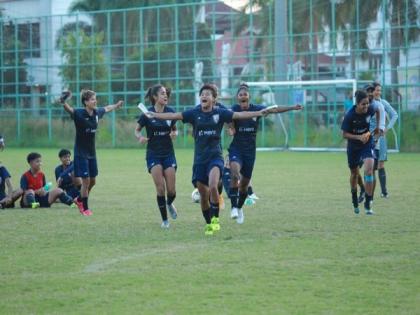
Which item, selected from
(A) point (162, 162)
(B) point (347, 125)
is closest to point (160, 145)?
(A) point (162, 162)

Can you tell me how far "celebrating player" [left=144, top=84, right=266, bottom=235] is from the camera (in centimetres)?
1305

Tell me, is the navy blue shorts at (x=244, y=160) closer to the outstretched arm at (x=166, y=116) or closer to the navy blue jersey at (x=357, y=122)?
the navy blue jersey at (x=357, y=122)

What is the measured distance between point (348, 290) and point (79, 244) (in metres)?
4.43

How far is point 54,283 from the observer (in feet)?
30.4

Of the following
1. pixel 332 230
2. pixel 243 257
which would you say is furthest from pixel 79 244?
pixel 332 230

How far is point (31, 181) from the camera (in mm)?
17859

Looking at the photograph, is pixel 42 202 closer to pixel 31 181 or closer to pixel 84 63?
pixel 31 181

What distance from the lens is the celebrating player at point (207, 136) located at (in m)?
13.0

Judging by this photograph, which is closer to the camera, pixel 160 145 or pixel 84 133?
pixel 160 145

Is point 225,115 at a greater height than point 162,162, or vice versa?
point 225,115

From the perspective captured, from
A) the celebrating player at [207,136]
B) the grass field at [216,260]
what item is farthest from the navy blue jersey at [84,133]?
the celebrating player at [207,136]

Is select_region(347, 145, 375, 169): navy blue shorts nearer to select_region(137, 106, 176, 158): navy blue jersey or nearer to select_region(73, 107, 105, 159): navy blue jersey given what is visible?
select_region(137, 106, 176, 158): navy blue jersey

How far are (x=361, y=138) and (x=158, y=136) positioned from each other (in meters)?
3.34

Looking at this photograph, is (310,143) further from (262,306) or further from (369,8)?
(262,306)
